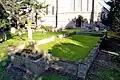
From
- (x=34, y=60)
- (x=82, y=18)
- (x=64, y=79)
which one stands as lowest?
(x=64, y=79)

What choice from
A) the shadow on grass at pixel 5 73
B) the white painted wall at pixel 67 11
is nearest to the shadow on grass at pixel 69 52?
the shadow on grass at pixel 5 73

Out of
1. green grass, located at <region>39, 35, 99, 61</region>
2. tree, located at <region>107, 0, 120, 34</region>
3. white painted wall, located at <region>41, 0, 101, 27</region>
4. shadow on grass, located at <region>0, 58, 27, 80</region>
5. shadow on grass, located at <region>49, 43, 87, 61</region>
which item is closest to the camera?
shadow on grass, located at <region>0, 58, 27, 80</region>

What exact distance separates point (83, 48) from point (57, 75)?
8301 millimetres

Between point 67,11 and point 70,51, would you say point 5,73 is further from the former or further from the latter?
point 67,11

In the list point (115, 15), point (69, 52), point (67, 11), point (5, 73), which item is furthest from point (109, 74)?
point (67, 11)

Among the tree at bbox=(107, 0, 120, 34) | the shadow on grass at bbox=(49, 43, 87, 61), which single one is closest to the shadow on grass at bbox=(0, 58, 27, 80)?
the shadow on grass at bbox=(49, 43, 87, 61)

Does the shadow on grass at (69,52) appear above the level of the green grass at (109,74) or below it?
above

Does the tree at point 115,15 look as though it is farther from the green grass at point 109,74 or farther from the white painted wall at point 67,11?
the white painted wall at point 67,11

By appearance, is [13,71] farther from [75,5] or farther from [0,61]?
[75,5]

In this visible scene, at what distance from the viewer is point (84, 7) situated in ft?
162

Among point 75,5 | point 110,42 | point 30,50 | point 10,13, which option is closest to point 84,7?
point 75,5

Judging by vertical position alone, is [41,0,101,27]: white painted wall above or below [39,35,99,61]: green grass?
above

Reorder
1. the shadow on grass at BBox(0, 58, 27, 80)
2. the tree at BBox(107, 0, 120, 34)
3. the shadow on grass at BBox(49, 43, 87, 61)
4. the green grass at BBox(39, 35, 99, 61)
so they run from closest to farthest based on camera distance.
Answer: the shadow on grass at BBox(0, 58, 27, 80) → the shadow on grass at BBox(49, 43, 87, 61) → the green grass at BBox(39, 35, 99, 61) → the tree at BBox(107, 0, 120, 34)

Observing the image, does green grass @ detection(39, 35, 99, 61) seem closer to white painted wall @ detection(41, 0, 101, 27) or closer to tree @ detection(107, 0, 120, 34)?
tree @ detection(107, 0, 120, 34)
